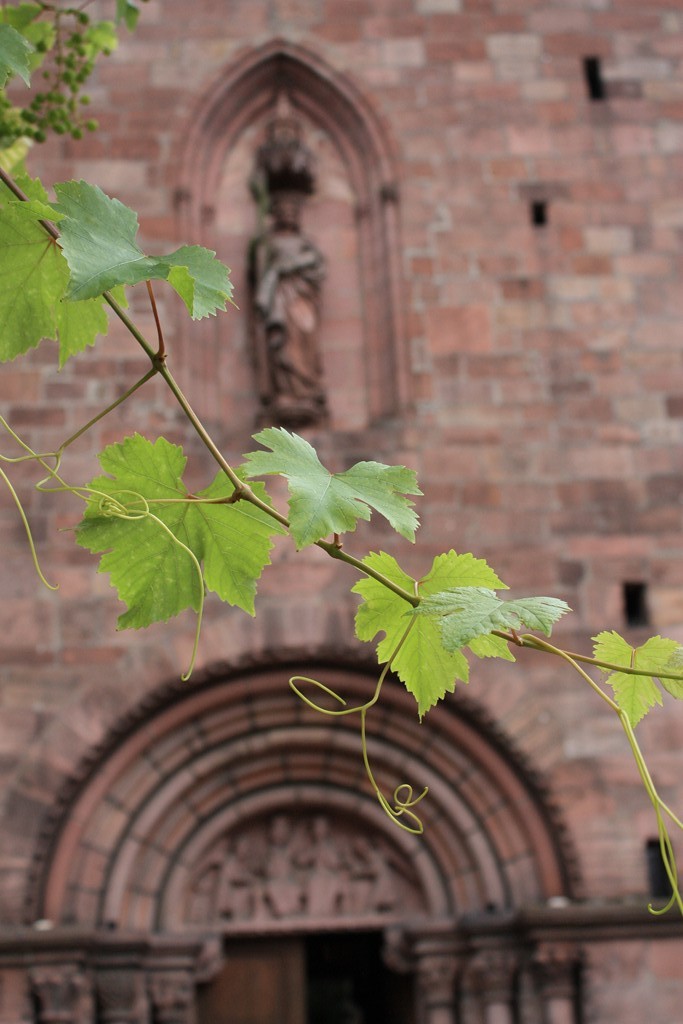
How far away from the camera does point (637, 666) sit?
1.36m

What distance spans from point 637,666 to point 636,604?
5.09 meters

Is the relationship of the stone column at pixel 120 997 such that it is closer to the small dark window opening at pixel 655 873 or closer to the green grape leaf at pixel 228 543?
the small dark window opening at pixel 655 873

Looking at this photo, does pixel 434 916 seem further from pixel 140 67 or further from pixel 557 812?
pixel 140 67

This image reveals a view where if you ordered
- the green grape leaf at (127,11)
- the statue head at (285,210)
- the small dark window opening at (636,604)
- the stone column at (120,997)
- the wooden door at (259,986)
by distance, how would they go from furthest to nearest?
the statue head at (285,210), the small dark window opening at (636,604), the wooden door at (259,986), the stone column at (120,997), the green grape leaf at (127,11)

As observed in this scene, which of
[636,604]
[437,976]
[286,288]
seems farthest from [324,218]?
[437,976]

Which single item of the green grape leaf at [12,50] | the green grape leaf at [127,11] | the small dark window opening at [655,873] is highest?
the green grape leaf at [127,11]

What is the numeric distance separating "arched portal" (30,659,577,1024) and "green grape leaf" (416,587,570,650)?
4.75 meters

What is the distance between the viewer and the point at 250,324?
22.5 ft

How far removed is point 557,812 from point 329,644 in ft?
3.97

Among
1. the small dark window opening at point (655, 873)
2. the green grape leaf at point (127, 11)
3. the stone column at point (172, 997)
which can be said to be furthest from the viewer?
the small dark window opening at point (655, 873)

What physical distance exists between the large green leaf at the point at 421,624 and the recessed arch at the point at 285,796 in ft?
15.1

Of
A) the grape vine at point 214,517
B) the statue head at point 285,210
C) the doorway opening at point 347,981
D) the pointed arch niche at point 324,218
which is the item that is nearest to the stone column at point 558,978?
the doorway opening at point 347,981

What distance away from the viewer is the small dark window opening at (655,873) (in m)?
5.85

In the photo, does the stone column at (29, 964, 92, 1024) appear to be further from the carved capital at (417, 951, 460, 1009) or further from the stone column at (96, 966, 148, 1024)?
the carved capital at (417, 951, 460, 1009)
